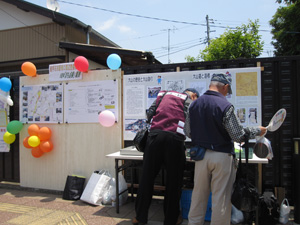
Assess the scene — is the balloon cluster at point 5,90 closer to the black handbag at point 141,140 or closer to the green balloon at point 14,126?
the green balloon at point 14,126

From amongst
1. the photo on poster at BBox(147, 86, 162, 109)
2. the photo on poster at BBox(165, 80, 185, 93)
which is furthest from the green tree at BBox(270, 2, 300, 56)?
the photo on poster at BBox(147, 86, 162, 109)

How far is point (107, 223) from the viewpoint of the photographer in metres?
3.63

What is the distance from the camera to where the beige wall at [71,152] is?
188 inches

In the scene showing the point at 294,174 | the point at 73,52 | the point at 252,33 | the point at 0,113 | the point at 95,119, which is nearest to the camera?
the point at 294,174

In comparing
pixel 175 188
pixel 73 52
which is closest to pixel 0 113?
pixel 73 52

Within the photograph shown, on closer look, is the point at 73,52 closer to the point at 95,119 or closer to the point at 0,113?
the point at 0,113

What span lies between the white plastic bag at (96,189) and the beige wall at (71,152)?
340 mm

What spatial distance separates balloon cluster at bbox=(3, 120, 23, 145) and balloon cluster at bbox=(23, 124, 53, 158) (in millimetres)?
311

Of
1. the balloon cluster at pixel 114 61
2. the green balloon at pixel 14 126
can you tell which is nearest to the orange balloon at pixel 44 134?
the green balloon at pixel 14 126

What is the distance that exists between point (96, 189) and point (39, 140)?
163 cm

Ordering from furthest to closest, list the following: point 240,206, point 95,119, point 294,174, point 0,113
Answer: point 0,113
point 95,119
point 294,174
point 240,206

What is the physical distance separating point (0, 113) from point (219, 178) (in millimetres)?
5103

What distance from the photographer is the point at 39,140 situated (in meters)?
4.97

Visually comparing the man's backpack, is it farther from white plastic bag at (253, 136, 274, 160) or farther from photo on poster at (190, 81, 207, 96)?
photo on poster at (190, 81, 207, 96)
